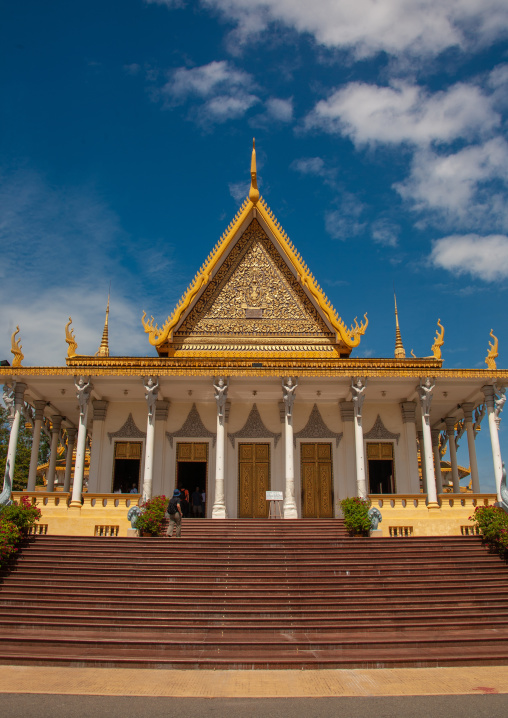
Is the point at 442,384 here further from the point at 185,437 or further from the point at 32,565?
the point at 32,565

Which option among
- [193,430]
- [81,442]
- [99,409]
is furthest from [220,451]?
[99,409]

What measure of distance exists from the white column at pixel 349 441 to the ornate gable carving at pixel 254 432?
208cm

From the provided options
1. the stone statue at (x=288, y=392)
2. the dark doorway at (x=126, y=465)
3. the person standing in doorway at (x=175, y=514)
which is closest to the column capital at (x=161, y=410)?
the dark doorway at (x=126, y=465)

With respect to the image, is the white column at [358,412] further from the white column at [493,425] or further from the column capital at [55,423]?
the column capital at [55,423]

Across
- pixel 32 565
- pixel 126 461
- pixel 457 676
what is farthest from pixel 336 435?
pixel 457 676

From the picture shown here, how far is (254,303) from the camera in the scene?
18.6m

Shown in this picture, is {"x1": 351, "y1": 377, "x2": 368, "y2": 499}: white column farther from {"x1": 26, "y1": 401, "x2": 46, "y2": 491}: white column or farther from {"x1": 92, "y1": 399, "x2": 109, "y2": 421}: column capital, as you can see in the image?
{"x1": 26, "y1": 401, "x2": 46, "y2": 491}: white column

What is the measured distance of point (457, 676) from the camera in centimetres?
690

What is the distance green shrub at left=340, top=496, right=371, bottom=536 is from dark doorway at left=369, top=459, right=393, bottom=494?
5.57m

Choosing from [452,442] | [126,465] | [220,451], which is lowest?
[126,465]

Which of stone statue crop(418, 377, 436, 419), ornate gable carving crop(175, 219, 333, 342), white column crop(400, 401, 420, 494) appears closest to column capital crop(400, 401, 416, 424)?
white column crop(400, 401, 420, 494)

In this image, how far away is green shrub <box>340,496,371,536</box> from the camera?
12.7 meters

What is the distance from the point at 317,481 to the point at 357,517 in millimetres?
5292

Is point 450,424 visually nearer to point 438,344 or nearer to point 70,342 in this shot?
point 438,344
